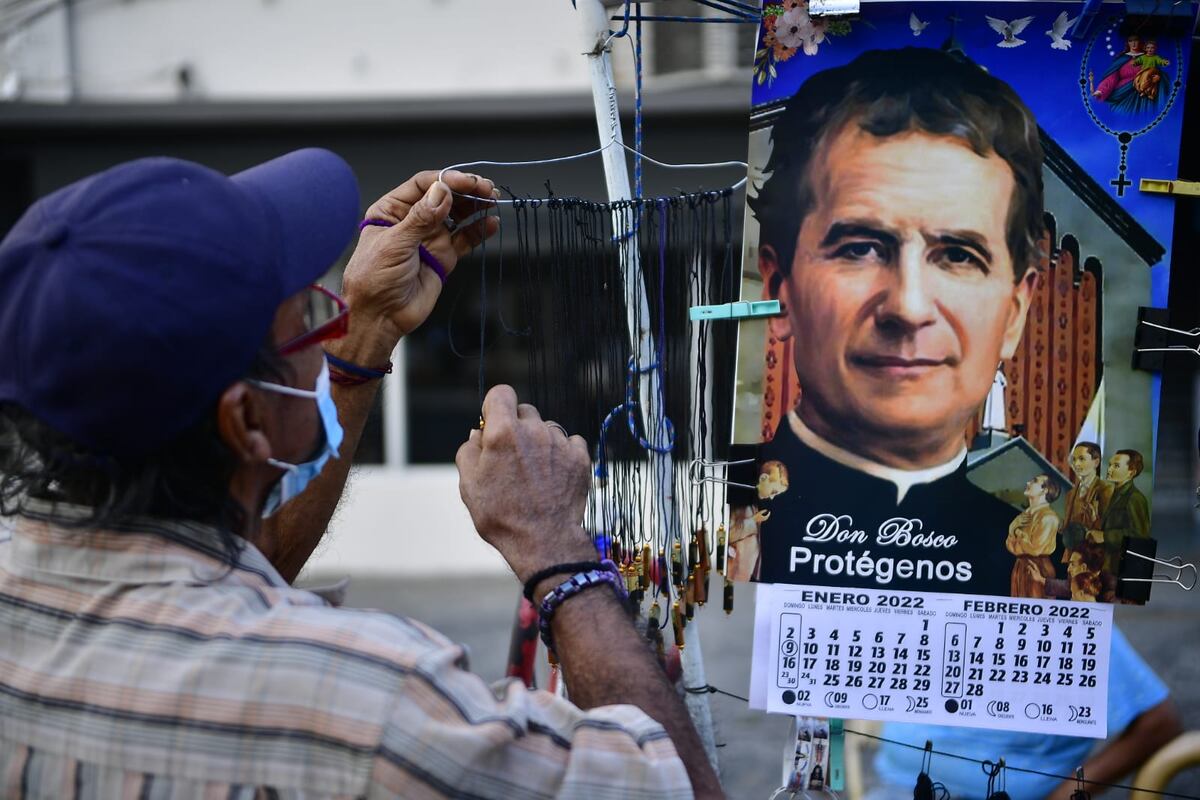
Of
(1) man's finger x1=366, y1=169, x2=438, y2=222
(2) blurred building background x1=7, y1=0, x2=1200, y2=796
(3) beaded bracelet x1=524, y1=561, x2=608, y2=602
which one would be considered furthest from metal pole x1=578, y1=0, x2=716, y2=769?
(2) blurred building background x1=7, y1=0, x2=1200, y2=796

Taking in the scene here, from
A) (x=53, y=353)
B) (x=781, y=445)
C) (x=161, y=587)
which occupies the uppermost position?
(x=53, y=353)

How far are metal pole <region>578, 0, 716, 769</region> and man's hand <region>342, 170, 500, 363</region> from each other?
0.22 meters

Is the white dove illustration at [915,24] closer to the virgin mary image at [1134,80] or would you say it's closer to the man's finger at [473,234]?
the virgin mary image at [1134,80]

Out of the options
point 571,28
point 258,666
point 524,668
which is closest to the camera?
point 258,666

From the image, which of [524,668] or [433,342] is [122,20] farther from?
[524,668]

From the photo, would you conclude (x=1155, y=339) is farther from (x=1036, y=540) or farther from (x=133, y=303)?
(x=133, y=303)

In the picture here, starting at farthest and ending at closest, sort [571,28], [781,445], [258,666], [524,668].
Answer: [571,28], [524,668], [781,445], [258,666]

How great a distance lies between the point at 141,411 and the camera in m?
1.00

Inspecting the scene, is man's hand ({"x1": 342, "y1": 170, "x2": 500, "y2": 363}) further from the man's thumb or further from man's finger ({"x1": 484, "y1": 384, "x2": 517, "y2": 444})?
man's finger ({"x1": 484, "y1": 384, "x2": 517, "y2": 444})

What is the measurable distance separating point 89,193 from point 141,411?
22 centimetres

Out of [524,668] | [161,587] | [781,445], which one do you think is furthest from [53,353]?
[524,668]

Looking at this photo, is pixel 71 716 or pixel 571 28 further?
pixel 571 28

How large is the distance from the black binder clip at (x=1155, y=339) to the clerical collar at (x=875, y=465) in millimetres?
278

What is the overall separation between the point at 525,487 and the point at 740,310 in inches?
18.5
